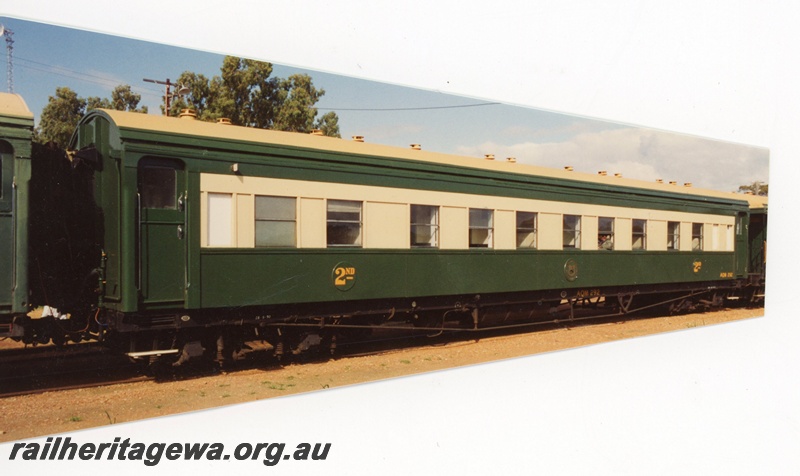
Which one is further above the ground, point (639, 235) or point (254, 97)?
point (254, 97)

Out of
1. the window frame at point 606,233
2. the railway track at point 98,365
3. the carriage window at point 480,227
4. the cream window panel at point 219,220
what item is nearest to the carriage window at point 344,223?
the cream window panel at point 219,220

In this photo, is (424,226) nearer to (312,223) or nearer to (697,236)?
(312,223)

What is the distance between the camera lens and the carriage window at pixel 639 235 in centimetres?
1280

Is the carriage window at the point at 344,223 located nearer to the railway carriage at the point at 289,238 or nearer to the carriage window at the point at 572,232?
the railway carriage at the point at 289,238

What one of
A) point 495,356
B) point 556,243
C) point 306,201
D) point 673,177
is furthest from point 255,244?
point 673,177

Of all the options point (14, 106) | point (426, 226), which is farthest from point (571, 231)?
point (14, 106)

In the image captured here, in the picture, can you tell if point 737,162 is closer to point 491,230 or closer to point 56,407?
point 491,230

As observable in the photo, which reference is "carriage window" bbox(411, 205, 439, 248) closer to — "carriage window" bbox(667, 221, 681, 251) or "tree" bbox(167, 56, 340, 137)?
"tree" bbox(167, 56, 340, 137)

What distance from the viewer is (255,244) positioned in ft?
25.1

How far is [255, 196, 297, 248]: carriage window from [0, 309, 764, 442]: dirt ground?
1692 mm

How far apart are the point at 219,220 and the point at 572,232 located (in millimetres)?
6851

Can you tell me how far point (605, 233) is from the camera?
1220cm

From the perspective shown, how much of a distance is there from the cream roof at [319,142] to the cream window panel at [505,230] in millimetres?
746

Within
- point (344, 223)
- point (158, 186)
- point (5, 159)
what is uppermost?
point (5, 159)
